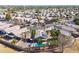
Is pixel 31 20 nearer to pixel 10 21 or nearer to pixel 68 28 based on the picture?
pixel 10 21

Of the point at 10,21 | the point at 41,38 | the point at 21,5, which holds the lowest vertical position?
the point at 41,38

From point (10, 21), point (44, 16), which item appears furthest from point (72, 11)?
point (10, 21)

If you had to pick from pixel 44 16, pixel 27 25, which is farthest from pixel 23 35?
pixel 44 16

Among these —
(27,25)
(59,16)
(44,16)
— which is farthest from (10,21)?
(59,16)
